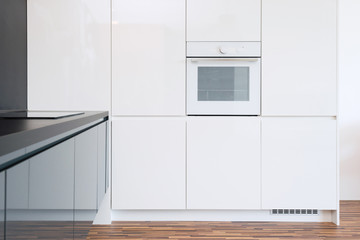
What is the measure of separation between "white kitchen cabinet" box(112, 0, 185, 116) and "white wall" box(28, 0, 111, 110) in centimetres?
12

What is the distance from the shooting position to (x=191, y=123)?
8.52ft

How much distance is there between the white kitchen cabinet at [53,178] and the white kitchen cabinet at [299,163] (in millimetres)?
1691

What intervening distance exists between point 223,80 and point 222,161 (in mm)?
622

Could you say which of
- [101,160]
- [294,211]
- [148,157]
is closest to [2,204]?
[101,160]

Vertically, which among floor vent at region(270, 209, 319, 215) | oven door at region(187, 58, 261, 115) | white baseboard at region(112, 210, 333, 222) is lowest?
white baseboard at region(112, 210, 333, 222)

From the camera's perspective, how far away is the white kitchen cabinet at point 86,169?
144 centimetres

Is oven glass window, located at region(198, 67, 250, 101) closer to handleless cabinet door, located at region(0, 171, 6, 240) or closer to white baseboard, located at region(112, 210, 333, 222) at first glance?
white baseboard, located at region(112, 210, 333, 222)

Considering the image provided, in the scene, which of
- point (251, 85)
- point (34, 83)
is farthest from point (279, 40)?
point (34, 83)

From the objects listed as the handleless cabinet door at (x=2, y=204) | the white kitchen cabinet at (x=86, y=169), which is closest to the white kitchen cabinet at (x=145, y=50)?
the white kitchen cabinet at (x=86, y=169)

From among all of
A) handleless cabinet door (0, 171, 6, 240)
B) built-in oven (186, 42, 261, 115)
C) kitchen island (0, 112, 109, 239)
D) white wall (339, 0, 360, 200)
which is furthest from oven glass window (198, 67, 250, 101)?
handleless cabinet door (0, 171, 6, 240)

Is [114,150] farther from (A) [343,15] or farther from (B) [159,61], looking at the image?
(A) [343,15]

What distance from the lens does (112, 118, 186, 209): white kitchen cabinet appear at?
8.52 ft

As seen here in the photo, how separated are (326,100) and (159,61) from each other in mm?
1305

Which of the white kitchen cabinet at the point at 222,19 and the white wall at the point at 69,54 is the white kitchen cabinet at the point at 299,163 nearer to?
the white kitchen cabinet at the point at 222,19
